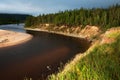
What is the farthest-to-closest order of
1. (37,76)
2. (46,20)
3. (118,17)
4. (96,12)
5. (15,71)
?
(46,20) < (96,12) < (118,17) < (15,71) < (37,76)

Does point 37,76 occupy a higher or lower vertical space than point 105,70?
lower

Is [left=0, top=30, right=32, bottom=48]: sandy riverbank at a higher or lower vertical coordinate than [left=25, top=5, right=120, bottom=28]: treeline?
lower

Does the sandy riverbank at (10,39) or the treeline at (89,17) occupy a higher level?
the treeline at (89,17)

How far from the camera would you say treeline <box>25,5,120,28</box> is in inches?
5167

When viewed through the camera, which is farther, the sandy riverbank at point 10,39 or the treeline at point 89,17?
the treeline at point 89,17

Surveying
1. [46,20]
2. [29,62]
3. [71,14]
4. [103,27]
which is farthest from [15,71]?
[46,20]

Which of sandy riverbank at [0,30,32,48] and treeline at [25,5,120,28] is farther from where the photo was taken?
treeline at [25,5,120,28]

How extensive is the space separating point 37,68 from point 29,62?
661cm

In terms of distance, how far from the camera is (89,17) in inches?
5866

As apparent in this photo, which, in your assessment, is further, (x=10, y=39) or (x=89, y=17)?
(x=89, y=17)

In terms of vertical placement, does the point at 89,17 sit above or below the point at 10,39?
above

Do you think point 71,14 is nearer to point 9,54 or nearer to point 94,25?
point 94,25

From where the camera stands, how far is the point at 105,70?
1617cm

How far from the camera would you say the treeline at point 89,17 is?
131 metres
